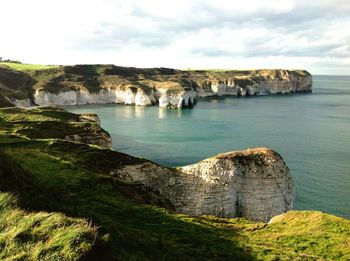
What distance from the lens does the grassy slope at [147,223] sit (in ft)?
48.9

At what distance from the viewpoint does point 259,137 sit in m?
88.6

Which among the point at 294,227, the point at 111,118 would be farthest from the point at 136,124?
the point at 294,227

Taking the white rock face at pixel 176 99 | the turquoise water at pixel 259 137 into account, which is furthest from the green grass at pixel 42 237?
the white rock face at pixel 176 99

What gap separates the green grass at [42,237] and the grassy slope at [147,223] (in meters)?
1.80

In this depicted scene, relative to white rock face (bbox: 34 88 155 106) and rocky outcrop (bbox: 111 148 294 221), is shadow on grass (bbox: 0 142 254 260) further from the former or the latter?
white rock face (bbox: 34 88 155 106)

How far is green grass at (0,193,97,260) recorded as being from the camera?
977 centimetres

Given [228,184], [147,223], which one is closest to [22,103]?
[228,184]

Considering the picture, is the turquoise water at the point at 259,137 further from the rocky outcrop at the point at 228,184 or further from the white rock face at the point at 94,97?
the white rock face at the point at 94,97

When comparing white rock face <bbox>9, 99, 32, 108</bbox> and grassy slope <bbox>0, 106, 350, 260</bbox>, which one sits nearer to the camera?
grassy slope <bbox>0, 106, 350, 260</bbox>

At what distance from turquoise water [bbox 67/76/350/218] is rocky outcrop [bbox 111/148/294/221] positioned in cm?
924

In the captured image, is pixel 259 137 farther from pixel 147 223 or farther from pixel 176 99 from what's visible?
pixel 147 223

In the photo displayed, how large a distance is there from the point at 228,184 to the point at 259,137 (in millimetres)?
53805

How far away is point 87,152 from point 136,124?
71.1 m

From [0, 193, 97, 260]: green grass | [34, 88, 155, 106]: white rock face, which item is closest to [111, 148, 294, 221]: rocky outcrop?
[0, 193, 97, 260]: green grass
